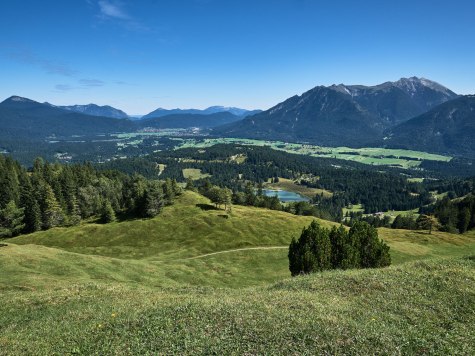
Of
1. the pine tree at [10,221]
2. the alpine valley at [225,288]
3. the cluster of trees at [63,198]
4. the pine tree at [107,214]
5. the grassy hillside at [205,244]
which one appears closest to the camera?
the alpine valley at [225,288]

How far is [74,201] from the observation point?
146125mm

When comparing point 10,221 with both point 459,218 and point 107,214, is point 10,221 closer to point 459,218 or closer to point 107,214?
point 107,214

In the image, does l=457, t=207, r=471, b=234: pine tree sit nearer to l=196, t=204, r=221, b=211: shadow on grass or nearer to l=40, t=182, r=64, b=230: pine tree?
l=196, t=204, r=221, b=211: shadow on grass

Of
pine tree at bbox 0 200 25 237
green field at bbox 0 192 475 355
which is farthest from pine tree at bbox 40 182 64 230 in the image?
green field at bbox 0 192 475 355

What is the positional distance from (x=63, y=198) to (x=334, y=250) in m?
130

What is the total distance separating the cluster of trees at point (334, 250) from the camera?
6441 cm

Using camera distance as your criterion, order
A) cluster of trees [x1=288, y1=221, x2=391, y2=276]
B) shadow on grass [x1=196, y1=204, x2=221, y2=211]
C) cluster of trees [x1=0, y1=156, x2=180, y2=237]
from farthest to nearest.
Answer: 1. shadow on grass [x1=196, y1=204, x2=221, y2=211]
2. cluster of trees [x1=0, y1=156, x2=180, y2=237]
3. cluster of trees [x1=288, y1=221, x2=391, y2=276]

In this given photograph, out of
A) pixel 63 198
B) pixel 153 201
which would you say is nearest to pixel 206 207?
pixel 153 201

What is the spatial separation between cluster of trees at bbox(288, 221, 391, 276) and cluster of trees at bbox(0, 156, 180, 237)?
8617 centimetres

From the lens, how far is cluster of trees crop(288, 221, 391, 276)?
64.4m

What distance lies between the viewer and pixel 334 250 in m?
67.4

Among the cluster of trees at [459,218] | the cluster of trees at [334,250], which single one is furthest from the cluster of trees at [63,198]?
the cluster of trees at [459,218]

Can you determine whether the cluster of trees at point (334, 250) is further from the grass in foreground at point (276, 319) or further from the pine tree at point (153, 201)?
the pine tree at point (153, 201)

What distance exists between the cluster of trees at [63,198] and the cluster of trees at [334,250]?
283 ft
